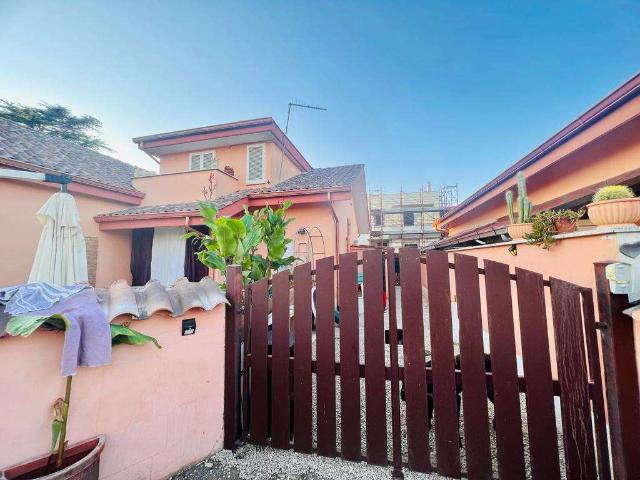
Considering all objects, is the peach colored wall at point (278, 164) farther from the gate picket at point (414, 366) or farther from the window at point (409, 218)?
the window at point (409, 218)

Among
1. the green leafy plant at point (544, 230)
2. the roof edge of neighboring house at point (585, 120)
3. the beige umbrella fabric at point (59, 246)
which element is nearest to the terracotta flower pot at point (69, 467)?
the beige umbrella fabric at point (59, 246)

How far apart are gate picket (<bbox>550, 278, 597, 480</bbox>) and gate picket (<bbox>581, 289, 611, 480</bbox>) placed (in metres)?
0.04

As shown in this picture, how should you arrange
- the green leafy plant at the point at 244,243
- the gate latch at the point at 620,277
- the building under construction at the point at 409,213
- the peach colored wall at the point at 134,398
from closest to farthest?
1. the peach colored wall at the point at 134,398
2. the gate latch at the point at 620,277
3. the green leafy plant at the point at 244,243
4. the building under construction at the point at 409,213

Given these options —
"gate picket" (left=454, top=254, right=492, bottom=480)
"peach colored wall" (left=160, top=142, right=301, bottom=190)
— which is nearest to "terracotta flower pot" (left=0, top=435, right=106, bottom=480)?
"gate picket" (left=454, top=254, right=492, bottom=480)

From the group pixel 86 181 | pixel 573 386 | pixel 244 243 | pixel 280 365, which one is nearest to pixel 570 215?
pixel 573 386

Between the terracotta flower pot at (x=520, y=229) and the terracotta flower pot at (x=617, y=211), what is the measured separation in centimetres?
136

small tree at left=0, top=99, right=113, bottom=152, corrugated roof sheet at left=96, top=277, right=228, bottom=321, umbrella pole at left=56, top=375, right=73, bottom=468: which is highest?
small tree at left=0, top=99, right=113, bottom=152

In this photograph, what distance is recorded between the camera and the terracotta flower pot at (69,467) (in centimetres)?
149

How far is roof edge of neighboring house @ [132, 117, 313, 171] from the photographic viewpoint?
408 inches

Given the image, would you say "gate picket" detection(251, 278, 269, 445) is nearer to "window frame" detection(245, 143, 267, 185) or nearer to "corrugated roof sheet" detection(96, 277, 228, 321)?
"corrugated roof sheet" detection(96, 277, 228, 321)

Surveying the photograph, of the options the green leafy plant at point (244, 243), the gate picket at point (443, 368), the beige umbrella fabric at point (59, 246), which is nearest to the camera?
the gate picket at point (443, 368)

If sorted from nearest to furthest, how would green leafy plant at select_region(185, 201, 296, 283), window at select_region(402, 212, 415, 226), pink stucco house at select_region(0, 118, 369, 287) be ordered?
green leafy plant at select_region(185, 201, 296, 283)
pink stucco house at select_region(0, 118, 369, 287)
window at select_region(402, 212, 415, 226)

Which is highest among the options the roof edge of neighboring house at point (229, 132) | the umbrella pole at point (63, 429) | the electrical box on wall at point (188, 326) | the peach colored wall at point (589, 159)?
the roof edge of neighboring house at point (229, 132)

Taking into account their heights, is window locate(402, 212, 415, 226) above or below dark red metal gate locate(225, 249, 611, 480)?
above
